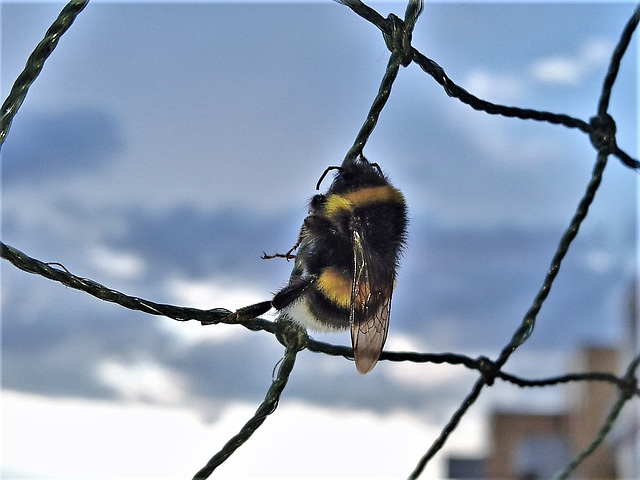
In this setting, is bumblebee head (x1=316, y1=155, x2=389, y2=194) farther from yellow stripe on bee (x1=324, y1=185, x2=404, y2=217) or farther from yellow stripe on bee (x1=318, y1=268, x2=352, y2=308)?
yellow stripe on bee (x1=318, y1=268, x2=352, y2=308)

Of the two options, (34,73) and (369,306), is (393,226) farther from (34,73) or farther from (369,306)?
(34,73)

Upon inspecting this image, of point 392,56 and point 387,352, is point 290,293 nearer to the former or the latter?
point 387,352

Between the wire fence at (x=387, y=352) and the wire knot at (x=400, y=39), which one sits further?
the wire knot at (x=400, y=39)

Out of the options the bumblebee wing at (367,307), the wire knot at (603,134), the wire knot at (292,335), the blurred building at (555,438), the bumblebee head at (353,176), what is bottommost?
the wire knot at (292,335)

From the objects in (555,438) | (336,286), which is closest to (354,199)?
(336,286)

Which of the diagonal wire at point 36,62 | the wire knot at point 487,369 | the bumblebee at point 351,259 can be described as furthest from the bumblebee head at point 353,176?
the diagonal wire at point 36,62

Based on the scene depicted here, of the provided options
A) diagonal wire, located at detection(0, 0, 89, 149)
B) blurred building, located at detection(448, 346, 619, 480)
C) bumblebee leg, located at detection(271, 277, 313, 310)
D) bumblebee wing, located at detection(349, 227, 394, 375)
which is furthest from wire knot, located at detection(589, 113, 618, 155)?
blurred building, located at detection(448, 346, 619, 480)

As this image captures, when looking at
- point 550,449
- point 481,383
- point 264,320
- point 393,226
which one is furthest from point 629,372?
point 550,449

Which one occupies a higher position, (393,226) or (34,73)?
(393,226)

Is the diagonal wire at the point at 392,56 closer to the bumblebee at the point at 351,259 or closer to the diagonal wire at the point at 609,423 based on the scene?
the bumblebee at the point at 351,259
